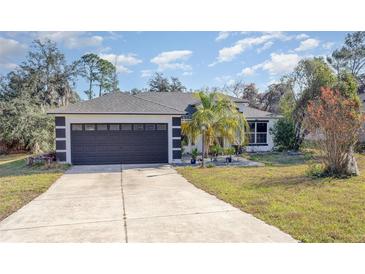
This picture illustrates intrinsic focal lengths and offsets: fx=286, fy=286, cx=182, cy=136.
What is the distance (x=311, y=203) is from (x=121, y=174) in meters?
7.16

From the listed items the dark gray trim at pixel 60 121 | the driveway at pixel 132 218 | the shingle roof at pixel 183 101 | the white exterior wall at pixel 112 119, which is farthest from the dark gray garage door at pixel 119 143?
the shingle roof at pixel 183 101

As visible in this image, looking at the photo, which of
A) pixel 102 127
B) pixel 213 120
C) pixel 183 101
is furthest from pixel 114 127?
pixel 183 101

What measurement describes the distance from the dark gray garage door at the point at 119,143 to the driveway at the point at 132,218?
5324mm

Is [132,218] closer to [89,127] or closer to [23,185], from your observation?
[23,185]

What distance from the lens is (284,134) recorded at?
18953 millimetres

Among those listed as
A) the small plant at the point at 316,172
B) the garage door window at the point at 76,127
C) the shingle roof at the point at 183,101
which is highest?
the shingle roof at the point at 183,101

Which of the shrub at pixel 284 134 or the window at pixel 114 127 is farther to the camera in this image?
the shrub at pixel 284 134

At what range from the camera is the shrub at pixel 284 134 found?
1880 cm

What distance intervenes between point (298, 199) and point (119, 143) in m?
9.73

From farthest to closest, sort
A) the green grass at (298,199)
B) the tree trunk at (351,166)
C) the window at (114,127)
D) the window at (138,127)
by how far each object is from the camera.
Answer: the window at (138,127)
the window at (114,127)
the tree trunk at (351,166)
the green grass at (298,199)

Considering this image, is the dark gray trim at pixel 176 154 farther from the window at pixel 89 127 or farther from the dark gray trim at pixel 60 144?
the dark gray trim at pixel 60 144

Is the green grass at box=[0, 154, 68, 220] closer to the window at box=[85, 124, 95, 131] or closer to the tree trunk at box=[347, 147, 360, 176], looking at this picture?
the window at box=[85, 124, 95, 131]

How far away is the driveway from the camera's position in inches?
181
